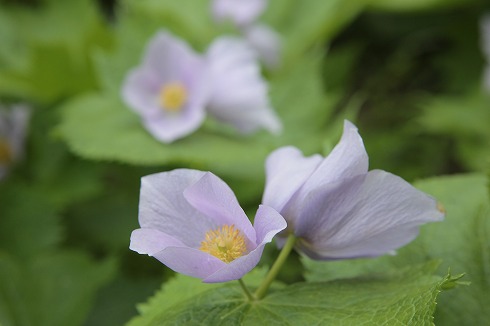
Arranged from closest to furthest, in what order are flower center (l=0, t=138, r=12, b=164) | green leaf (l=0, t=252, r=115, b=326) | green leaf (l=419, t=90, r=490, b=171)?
green leaf (l=0, t=252, r=115, b=326)
flower center (l=0, t=138, r=12, b=164)
green leaf (l=419, t=90, r=490, b=171)

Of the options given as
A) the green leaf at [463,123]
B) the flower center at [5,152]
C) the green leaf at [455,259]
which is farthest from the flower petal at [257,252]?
the green leaf at [463,123]

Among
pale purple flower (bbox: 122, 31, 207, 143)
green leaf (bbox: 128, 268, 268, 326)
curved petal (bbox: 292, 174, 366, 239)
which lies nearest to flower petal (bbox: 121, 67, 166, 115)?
pale purple flower (bbox: 122, 31, 207, 143)

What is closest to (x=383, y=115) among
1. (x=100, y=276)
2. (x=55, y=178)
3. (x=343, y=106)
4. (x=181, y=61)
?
(x=343, y=106)

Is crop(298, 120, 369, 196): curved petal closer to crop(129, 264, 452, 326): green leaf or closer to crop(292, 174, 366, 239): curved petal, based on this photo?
crop(292, 174, 366, 239): curved petal

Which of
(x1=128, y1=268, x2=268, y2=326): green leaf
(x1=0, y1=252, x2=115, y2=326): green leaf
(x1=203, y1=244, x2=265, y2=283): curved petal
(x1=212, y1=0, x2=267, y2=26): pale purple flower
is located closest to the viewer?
(x1=203, y1=244, x2=265, y2=283): curved petal

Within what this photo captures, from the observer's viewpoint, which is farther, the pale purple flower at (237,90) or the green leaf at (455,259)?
the pale purple flower at (237,90)

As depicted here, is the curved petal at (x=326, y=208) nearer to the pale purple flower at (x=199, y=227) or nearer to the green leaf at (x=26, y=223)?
the pale purple flower at (x=199, y=227)

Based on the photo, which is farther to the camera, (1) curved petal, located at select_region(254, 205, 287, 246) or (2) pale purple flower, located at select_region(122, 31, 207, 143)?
(2) pale purple flower, located at select_region(122, 31, 207, 143)
